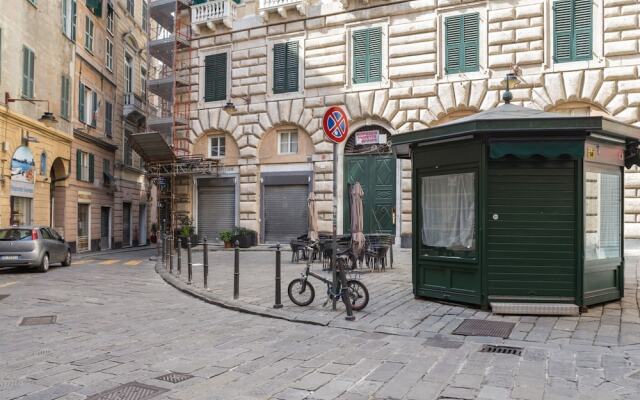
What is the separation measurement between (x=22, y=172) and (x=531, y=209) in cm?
1841

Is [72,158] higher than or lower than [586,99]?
lower

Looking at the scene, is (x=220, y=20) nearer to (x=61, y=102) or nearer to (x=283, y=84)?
(x=283, y=84)

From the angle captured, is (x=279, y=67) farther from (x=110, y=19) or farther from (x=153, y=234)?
(x=153, y=234)

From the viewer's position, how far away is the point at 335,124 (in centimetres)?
878

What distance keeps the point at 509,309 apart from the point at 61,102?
21.5 meters

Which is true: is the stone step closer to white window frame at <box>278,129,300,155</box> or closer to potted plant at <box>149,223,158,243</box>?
white window frame at <box>278,129,300,155</box>

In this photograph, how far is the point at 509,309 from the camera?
828cm

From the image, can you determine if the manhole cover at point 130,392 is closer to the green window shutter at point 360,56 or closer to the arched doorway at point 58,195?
the green window shutter at point 360,56

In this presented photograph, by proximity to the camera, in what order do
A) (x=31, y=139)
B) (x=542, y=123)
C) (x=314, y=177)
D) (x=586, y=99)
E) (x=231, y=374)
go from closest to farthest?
(x=231, y=374) → (x=542, y=123) → (x=586, y=99) → (x=31, y=139) → (x=314, y=177)

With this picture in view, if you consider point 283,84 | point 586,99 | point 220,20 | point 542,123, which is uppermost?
point 220,20

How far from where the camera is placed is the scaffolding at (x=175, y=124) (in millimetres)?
25297

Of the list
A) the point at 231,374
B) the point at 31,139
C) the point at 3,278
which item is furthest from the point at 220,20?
the point at 231,374

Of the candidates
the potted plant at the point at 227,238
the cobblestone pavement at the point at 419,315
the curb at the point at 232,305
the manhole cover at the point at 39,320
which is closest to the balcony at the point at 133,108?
the potted plant at the point at 227,238

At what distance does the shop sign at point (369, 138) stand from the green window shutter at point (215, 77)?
6993 millimetres
